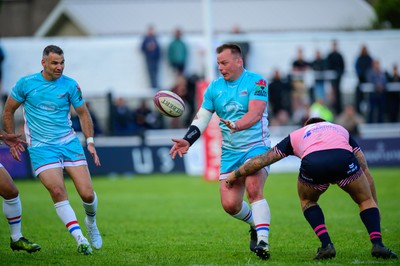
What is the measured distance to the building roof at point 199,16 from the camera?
43.8 m

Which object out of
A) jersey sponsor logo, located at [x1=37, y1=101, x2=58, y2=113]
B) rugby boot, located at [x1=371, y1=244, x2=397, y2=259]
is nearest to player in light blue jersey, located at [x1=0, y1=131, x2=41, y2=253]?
jersey sponsor logo, located at [x1=37, y1=101, x2=58, y2=113]

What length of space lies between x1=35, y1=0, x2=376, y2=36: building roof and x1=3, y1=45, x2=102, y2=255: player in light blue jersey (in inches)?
1293

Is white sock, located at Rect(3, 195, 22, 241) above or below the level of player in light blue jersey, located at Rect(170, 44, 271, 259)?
below

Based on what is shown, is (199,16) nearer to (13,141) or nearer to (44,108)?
(44,108)

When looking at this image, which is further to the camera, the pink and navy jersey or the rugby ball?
the rugby ball

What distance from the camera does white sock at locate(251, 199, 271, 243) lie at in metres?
9.98

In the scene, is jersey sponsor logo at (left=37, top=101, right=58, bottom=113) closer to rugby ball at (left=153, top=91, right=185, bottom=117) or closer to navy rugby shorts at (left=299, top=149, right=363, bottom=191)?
rugby ball at (left=153, top=91, right=185, bottom=117)

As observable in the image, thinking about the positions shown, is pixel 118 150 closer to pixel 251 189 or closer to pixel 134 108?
pixel 134 108

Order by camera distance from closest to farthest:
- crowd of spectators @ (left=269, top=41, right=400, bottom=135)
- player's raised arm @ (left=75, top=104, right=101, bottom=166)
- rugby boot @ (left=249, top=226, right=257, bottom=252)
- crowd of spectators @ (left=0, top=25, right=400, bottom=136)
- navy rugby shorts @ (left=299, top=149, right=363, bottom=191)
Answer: navy rugby shorts @ (left=299, top=149, right=363, bottom=191) < rugby boot @ (left=249, top=226, right=257, bottom=252) < player's raised arm @ (left=75, top=104, right=101, bottom=166) < crowd of spectators @ (left=0, top=25, right=400, bottom=136) < crowd of spectators @ (left=269, top=41, right=400, bottom=135)

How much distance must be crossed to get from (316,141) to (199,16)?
1426 inches

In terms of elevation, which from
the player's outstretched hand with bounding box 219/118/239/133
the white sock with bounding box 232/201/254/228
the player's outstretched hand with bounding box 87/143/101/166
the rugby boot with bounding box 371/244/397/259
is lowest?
the rugby boot with bounding box 371/244/397/259

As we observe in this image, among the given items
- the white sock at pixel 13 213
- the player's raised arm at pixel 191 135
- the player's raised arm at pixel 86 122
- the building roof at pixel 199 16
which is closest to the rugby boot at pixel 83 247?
the white sock at pixel 13 213

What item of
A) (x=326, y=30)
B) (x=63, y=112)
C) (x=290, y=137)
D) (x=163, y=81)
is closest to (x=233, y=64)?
(x=290, y=137)

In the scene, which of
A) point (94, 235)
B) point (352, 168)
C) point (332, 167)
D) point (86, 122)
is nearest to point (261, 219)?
point (332, 167)
